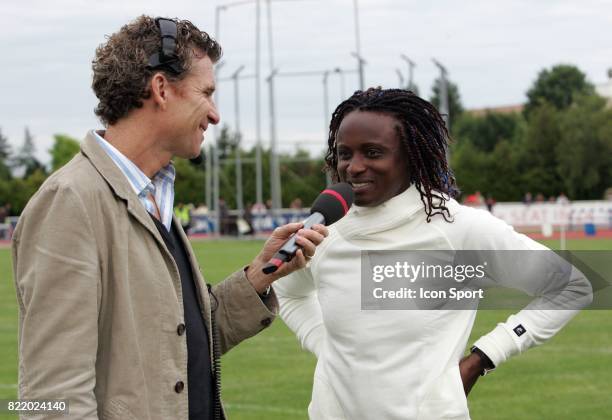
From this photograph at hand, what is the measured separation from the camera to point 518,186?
82438 mm

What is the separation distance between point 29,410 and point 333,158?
6.42 ft

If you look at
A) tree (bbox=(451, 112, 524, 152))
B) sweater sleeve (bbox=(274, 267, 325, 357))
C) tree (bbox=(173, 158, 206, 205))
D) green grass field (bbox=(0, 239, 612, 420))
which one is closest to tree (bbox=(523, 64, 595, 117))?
tree (bbox=(451, 112, 524, 152))

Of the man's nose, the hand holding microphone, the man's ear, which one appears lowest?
the hand holding microphone

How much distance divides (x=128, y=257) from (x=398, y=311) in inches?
50.0

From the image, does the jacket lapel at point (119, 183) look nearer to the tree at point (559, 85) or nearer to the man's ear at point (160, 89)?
the man's ear at point (160, 89)

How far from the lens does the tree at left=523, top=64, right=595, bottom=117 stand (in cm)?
10950

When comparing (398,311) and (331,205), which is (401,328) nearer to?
(398,311)

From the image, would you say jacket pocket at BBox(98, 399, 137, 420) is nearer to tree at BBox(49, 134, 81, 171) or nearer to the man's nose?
the man's nose

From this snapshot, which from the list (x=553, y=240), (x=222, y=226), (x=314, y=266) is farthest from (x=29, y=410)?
(x=222, y=226)

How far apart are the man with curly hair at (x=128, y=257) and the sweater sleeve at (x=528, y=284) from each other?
0.81 metres

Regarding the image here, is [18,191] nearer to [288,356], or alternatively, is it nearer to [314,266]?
[288,356]

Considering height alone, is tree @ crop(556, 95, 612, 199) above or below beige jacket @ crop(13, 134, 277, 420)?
below

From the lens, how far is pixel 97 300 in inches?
129

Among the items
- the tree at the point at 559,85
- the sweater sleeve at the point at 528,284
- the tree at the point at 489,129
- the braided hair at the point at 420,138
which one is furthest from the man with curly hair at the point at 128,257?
the tree at the point at 559,85
